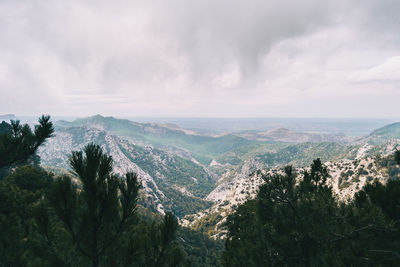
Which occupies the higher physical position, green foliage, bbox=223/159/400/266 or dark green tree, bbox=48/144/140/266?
dark green tree, bbox=48/144/140/266

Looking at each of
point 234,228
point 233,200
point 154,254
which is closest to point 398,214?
point 154,254

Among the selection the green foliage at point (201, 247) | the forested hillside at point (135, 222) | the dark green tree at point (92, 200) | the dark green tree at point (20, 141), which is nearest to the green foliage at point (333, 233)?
the forested hillside at point (135, 222)

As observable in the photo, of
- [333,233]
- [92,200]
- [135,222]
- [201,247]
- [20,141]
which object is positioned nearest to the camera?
[92,200]

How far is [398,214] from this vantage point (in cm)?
904

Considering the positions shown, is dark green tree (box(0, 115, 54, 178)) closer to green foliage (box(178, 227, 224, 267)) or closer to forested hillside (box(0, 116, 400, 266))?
forested hillside (box(0, 116, 400, 266))

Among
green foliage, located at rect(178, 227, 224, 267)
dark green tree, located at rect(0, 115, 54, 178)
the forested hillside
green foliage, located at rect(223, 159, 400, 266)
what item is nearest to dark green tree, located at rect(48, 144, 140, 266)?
the forested hillside

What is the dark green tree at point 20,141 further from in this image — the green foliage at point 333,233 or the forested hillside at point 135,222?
the green foliage at point 333,233

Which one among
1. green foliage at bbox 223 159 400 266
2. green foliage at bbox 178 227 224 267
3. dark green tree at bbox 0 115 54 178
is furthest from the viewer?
green foliage at bbox 178 227 224 267

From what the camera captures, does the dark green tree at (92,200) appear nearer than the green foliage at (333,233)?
Yes

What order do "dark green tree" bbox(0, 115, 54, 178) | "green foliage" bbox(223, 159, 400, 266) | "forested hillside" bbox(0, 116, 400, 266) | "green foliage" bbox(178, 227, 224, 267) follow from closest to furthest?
"forested hillside" bbox(0, 116, 400, 266), "green foliage" bbox(223, 159, 400, 266), "dark green tree" bbox(0, 115, 54, 178), "green foliage" bbox(178, 227, 224, 267)

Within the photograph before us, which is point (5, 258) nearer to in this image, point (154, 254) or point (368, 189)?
point (154, 254)

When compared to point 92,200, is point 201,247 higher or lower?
lower

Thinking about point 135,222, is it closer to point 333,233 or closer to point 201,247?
point 333,233

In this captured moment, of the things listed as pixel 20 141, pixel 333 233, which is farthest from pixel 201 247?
pixel 20 141
